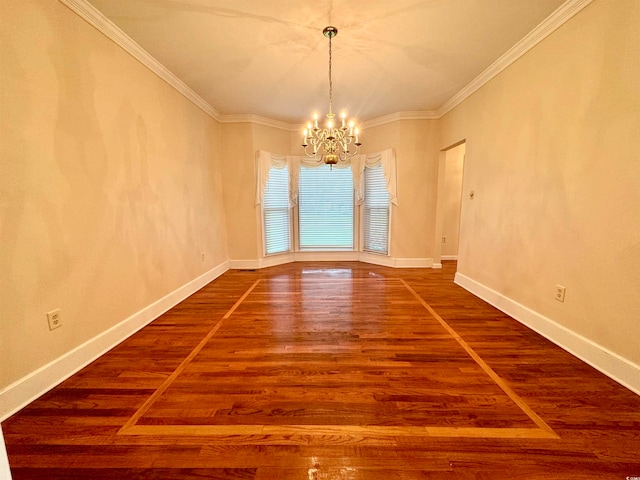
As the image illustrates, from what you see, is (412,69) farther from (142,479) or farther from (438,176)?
(142,479)

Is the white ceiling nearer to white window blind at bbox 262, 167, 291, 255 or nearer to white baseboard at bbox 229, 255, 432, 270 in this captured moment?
white window blind at bbox 262, 167, 291, 255

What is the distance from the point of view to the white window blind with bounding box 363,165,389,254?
4992 millimetres

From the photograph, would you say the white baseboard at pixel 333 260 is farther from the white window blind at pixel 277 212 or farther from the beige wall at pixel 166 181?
the beige wall at pixel 166 181

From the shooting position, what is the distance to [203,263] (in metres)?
3.97

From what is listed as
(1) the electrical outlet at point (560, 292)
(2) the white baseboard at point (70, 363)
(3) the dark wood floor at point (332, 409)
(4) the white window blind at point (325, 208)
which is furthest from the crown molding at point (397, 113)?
(3) the dark wood floor at point (332, 409)

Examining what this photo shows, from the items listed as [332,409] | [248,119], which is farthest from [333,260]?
[332,409]

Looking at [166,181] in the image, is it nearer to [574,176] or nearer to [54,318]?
[54,318]

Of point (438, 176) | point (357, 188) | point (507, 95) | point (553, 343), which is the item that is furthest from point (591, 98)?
point (357, 188)

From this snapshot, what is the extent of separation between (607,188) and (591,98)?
70 cm

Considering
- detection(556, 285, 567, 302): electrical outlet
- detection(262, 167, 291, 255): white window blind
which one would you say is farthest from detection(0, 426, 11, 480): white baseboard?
detection(262, 167, 291, 255): white window blind

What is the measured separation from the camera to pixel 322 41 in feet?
8.20

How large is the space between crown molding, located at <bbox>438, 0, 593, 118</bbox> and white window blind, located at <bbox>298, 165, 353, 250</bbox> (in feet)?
8.09

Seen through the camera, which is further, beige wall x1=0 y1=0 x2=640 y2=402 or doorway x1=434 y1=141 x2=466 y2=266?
doorway x1=434 y1=141 x2=466 y2=266

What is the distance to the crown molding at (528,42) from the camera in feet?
6.66
